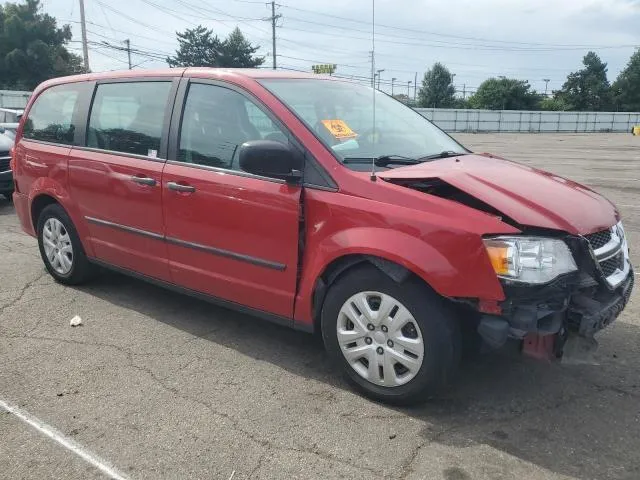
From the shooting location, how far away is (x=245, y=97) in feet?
12.0

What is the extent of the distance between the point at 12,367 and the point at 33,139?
2444 mm

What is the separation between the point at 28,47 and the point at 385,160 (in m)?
51.5

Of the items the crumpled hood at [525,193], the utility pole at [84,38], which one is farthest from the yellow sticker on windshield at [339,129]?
the utility pole at [84,38]

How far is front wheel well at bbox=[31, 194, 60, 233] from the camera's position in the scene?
16.6 feet

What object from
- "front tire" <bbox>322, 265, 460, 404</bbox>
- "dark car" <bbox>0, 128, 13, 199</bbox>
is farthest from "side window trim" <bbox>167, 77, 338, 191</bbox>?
"dark car" <bbox>0, 128, 13, 199</bbox>

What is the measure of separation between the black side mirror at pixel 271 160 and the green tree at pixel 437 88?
70.0 m

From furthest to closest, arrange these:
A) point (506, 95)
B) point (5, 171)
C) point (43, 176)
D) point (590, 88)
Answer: point (590, 88)
point (506, 95)
point (5, 171)
point (43, 176)

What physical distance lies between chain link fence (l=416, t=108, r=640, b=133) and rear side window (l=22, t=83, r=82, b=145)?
4165 centimetres

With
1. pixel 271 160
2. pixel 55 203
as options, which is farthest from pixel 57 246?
pixel 271 160

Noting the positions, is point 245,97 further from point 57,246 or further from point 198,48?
point 198,48

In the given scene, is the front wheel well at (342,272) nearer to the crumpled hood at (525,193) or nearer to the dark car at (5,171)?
the crumpled hood at (525,193)

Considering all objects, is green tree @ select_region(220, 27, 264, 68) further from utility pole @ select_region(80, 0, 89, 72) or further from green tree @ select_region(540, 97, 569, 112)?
green tree @ select_region(540, 97, 569, 112)

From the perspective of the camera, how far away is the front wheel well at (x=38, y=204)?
5.06 metres

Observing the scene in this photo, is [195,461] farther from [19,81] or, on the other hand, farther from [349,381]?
[19,81]
